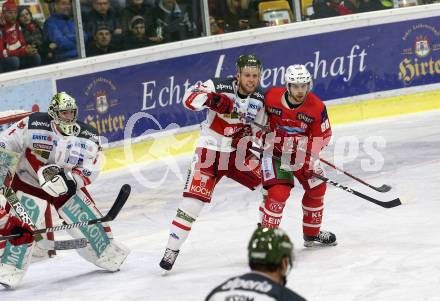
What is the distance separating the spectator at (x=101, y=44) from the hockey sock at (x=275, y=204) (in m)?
4.40

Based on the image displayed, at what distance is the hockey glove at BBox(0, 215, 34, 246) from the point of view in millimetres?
6949

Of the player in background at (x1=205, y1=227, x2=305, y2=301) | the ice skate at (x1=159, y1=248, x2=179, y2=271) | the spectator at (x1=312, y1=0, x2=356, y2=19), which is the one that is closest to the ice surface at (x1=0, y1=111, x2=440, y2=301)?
the ice skate at (x1=159, y1=248, x2=179, y2=271)

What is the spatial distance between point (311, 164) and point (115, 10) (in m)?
4.60

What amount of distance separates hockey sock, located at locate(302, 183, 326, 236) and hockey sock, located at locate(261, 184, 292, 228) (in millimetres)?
396

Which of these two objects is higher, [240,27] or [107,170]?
[240,27]

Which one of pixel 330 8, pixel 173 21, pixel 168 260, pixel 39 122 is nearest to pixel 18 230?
pixel 39 122

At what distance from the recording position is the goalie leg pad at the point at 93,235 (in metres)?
7.32

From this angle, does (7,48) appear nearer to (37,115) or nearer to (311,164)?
(37,115)

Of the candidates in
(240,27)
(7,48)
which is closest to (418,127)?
(240,27)

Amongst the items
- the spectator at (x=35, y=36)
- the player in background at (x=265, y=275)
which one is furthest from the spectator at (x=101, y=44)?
the player in background at (x=265, y=275)

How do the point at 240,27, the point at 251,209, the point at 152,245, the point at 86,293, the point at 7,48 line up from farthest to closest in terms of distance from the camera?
the point at 240,27
the point at 7,48
the point at 251,209
the point at 152,245
the point at 86,293

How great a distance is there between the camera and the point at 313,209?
24.7 ft

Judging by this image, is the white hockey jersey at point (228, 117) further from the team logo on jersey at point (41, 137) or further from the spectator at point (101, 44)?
the spectator at point (101, 44)

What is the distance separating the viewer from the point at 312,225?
7.55 m
